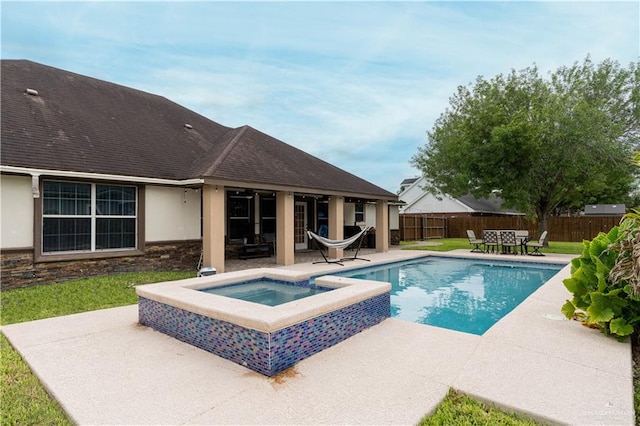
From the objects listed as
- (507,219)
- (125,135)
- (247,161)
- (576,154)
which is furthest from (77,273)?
(507,219)

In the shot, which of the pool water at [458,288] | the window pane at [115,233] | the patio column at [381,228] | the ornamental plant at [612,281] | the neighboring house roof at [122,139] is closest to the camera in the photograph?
the ornamental plant at [612,281]

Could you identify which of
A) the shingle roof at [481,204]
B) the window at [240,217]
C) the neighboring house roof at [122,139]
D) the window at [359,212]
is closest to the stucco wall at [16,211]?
the neighboring house roof at [122,139]

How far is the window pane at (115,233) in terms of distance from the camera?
9.55 meters

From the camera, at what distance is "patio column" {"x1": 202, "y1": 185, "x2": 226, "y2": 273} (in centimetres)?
980

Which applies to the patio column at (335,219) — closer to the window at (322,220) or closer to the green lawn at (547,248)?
the window at (322,220)

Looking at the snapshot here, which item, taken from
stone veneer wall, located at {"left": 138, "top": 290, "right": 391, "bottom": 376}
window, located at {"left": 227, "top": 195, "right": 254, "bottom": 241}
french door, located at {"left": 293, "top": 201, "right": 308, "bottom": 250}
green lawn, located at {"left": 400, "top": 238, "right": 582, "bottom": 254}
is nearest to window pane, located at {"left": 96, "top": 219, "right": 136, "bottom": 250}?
window, located at {"left": 227, "top": 195, "right": 254, "bottom": 241}

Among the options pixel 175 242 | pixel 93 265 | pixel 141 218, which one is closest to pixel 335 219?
pixel 175 242

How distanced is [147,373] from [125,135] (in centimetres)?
974

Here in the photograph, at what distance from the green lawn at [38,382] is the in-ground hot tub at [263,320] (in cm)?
155

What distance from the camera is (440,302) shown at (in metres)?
7.98

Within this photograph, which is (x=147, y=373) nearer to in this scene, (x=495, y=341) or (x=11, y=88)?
(x=495, y=341)

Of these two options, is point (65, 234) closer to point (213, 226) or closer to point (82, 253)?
point (82, 253)

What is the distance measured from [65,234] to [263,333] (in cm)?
789

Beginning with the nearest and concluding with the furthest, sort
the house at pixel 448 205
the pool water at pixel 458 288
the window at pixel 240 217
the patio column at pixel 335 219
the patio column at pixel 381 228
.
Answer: the pool water at pixel 458 288, the window at pixel 240 217, the patio column at pixel 335 219, the patio column at pixel 381 228, the house at pixel 448 205
